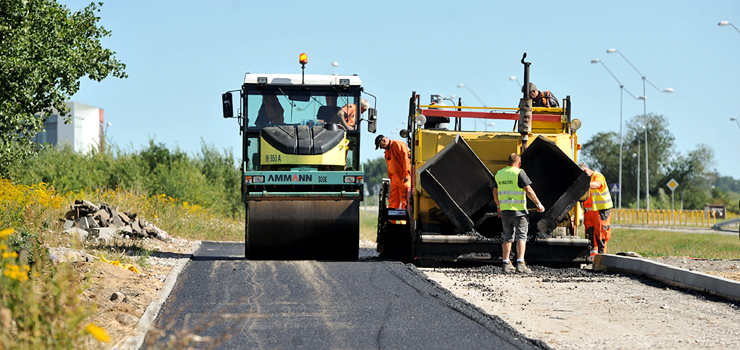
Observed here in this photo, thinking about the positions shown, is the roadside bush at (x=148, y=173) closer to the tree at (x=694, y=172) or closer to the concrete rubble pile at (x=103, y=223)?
the concrete rubble pile at (x=103, y=223)

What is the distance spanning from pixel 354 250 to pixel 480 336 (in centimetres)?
653

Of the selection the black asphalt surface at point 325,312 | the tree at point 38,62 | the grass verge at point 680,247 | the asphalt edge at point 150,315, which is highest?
the tree at point 38,62

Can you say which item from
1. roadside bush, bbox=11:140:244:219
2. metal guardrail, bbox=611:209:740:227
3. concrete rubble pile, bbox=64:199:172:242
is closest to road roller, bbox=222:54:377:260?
concrete rubble pile, bbox=64:199:172:242

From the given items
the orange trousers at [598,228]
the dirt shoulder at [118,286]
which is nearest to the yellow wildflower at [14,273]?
the dirt shoulder at [118,286]

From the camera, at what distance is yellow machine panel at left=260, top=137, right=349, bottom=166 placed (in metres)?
12.3

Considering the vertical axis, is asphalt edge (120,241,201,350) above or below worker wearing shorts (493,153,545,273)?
below

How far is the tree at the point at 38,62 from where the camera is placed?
15.4 metres

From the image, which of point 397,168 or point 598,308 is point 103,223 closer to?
point 397,168

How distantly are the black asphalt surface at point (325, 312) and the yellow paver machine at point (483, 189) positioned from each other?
1.24 m

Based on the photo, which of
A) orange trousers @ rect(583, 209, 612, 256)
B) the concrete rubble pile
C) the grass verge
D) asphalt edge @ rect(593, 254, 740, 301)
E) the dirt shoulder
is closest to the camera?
the dirt shoulder

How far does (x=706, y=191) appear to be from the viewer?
3260 inches

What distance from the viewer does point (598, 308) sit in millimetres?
8070

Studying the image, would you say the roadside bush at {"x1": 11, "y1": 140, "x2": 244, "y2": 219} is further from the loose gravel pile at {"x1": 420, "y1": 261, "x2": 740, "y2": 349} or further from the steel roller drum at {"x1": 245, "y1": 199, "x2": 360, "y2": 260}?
the loose gravel pile at {"x1": 420, "y1": 261, "x2": 740, "y2": 349}

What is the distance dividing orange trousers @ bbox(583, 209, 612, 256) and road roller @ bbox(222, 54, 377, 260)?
144 inches
